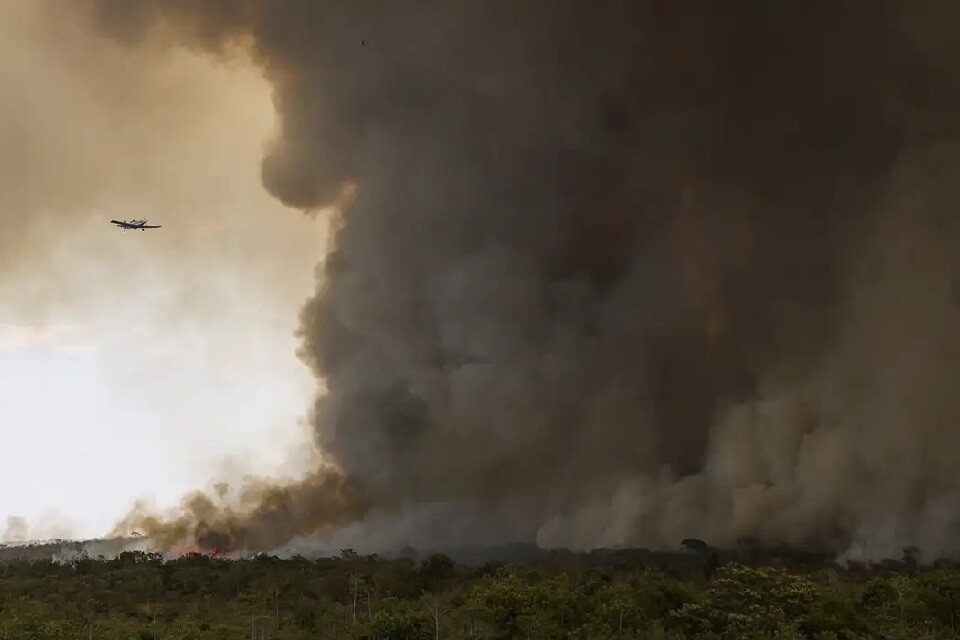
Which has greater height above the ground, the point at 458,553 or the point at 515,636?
the point at 458,553

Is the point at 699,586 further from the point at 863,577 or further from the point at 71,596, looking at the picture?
the point at 71,596

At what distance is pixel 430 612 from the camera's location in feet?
220

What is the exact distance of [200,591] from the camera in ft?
326

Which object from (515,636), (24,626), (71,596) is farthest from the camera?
(71,596)

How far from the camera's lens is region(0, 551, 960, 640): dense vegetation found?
61.4 metres

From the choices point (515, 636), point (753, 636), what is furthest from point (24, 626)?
point (753, 636)

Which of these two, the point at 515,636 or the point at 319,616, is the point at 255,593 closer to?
the point at 319,616

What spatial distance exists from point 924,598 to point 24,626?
60160 millimetres

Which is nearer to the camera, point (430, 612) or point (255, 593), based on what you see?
point (430, 612)

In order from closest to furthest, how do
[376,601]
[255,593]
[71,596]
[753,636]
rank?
[753,636], [376,601], [255,593], [71,596]

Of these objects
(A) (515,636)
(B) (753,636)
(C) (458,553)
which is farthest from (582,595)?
(C) (458,553)

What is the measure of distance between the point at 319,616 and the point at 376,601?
680cm

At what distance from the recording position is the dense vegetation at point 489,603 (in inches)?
2419

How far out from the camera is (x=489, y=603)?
66188 millimetres
